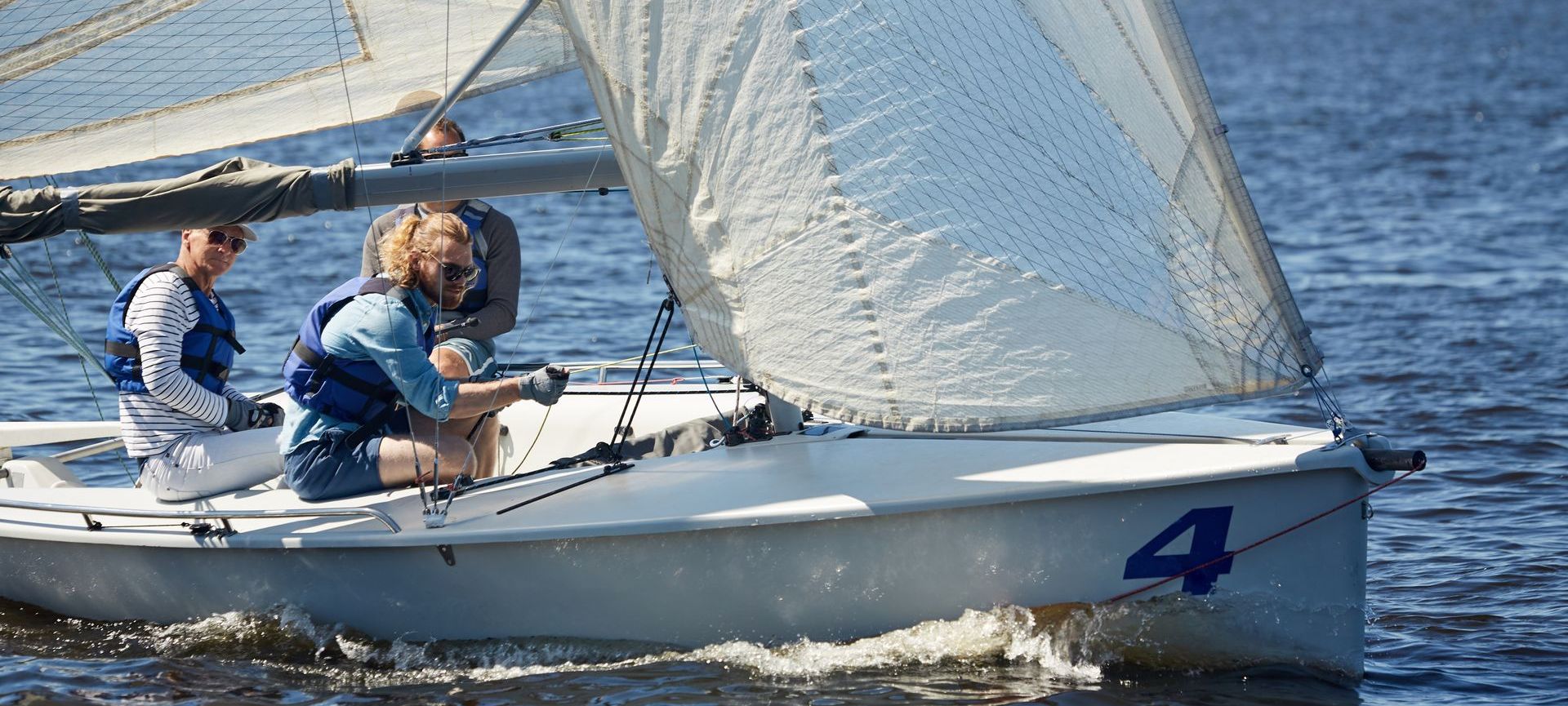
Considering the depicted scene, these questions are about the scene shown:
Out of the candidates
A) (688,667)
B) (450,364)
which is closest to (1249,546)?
(688,667)

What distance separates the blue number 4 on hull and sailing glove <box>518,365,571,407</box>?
62.5 inches

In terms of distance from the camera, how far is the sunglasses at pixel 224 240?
4992 mm

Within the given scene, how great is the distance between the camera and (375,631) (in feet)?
15.8

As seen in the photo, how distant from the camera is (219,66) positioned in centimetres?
536

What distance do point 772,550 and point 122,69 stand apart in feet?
8.62

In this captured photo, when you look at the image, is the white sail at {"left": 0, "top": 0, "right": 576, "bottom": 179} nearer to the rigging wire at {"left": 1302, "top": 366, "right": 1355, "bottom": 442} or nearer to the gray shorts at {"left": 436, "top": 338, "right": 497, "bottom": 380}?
the gray shorts at {"left": 436, "top": 338, "right": 497, "bottom": 380}

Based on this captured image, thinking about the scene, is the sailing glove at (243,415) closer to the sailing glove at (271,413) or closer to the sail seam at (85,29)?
the sailing glove at (271,413)

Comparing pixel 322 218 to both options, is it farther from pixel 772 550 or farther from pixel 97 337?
pixel 772 550

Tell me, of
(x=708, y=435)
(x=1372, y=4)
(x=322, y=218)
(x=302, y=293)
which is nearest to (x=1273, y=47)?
(x=1372, y=4)

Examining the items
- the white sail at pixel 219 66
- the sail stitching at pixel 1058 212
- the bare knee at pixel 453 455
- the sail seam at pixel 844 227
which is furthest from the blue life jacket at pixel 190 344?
the sail stitching at pixel 1058 212

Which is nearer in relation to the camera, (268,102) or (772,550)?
(772,550)

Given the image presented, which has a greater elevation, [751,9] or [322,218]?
[322,218]

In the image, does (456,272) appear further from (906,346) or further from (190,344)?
(906,346)

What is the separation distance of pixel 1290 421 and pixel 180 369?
5.16m
